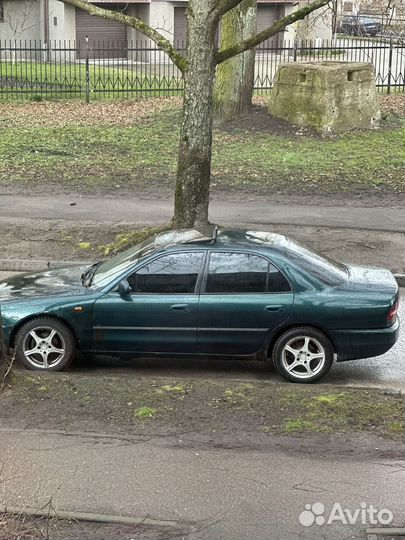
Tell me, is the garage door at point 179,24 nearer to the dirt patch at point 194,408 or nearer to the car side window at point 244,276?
the car side window at point 244,276

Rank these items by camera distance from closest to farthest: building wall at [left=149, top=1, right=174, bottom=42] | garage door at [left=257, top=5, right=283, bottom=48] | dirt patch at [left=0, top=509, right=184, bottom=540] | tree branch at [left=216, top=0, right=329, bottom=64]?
dirt patch at [left=0, top=509, right=184, bottom=540], tree branch at [left=216, top=0, right=329, bottom=64], building wall at [left=149, top=1, right=174, bottom=42], garage door at [left=257, top=5, right=283, bottom=48]

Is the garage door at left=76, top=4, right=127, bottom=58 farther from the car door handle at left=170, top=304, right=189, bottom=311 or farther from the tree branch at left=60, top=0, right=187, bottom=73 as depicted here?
the car door handle at left=170, top=304, right=189, bottom=311

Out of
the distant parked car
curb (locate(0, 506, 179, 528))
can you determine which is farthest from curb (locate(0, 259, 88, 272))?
the distant parked car

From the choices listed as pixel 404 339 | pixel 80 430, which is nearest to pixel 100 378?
pixel 80 430

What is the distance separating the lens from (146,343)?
854 cm

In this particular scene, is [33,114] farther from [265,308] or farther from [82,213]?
[265,308]

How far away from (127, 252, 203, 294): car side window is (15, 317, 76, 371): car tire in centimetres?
84

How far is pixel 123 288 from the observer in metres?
8.48

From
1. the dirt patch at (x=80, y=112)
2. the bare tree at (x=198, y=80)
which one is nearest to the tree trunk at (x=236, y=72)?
the dirt patch at (x=80, y=112)

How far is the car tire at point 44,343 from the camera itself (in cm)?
856

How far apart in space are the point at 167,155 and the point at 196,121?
6924mm

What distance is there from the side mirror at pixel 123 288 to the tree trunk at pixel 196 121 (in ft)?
15.4

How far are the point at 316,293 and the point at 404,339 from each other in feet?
6.55

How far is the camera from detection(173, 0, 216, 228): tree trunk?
12.4 metres
